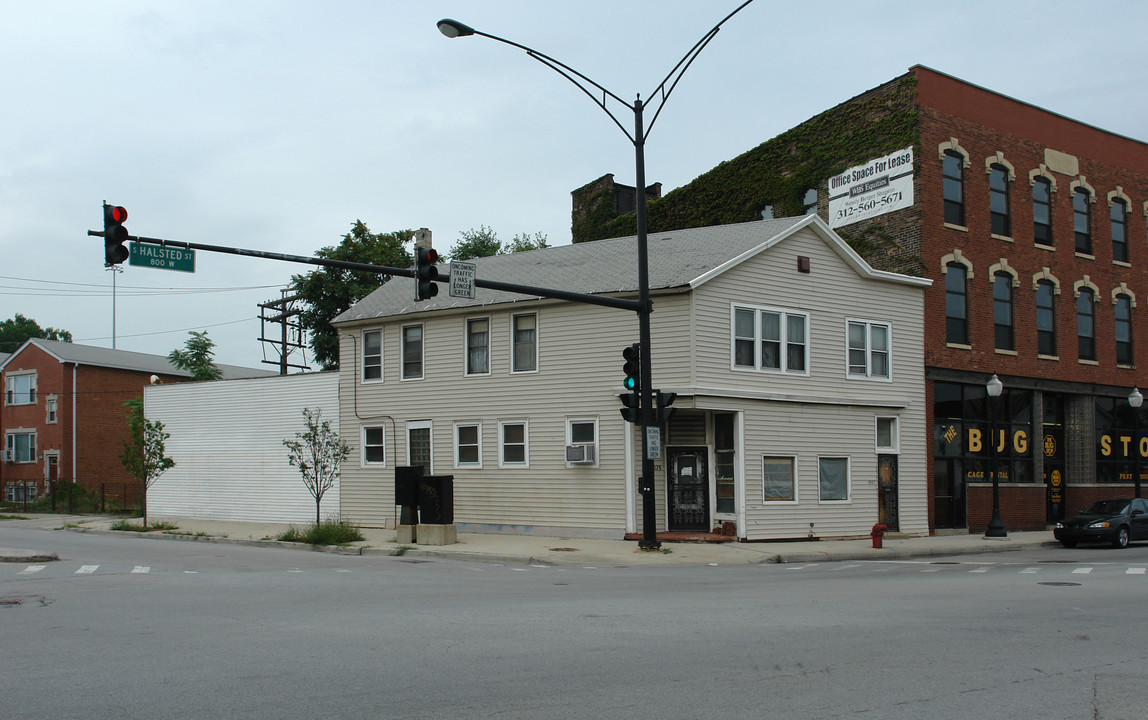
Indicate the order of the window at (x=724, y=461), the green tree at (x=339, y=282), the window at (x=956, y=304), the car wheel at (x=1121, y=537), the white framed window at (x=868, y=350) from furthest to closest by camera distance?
the green tree at (x=339, y=282), the window at (x=956, y=304), the white framed window at (x=868, y=350), the car wheel at (x=1121, y=537), the window at (x=724, y=461)

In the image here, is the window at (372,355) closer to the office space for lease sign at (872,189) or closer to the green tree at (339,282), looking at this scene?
the office space for lease sign at (872,189)

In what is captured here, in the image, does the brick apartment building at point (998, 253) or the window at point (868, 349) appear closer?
the window at point (868, 349)

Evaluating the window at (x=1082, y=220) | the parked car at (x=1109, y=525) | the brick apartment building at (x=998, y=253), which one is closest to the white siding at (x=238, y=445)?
the brick apartment building at (x=998, y=253)

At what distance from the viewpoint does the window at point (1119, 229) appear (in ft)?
117

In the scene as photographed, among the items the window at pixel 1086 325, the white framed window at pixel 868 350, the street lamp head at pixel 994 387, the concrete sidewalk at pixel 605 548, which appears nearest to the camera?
the concrete sidewalk at pixel 605 548

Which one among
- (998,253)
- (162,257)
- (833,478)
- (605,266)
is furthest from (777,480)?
(162,257)

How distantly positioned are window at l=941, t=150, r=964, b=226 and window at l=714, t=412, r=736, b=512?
10.8m

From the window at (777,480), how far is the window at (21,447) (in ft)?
138

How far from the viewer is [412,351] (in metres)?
28.8

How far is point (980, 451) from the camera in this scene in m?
30.6

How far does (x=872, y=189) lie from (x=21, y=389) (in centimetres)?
4433

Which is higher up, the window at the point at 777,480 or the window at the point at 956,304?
the window at the point at 956,304

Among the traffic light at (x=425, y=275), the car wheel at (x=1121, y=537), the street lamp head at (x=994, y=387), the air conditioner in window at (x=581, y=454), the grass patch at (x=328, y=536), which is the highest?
the traffic light at (x=425, y=275)

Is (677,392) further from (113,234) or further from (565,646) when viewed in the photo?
(565,646)
